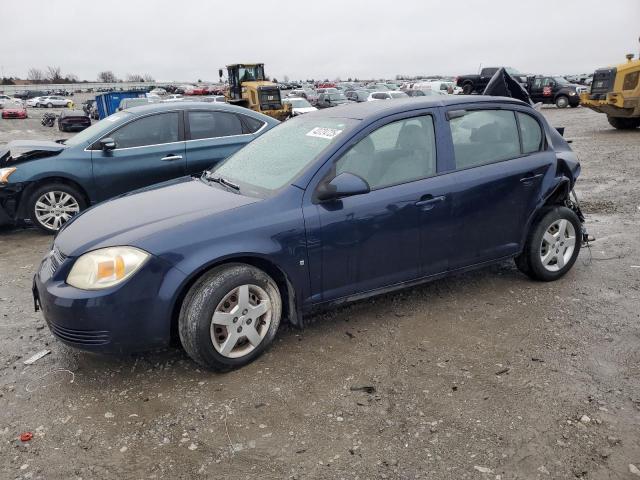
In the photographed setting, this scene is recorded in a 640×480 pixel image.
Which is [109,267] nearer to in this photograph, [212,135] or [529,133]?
[529,133]

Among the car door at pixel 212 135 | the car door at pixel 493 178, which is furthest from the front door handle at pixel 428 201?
the car door at pixel 212 135

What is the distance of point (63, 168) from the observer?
6.54 meters

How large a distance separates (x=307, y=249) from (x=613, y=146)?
1317cm

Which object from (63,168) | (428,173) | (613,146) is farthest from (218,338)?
(613,146)

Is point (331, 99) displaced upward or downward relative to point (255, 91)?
downward

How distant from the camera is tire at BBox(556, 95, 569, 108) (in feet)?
97.2

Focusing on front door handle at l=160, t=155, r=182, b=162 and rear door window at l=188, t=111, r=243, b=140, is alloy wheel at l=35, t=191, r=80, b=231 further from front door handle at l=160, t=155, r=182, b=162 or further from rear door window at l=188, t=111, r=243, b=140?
rear door window at l=188, t=111, r=243, b=140

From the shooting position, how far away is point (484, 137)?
429 centimetres

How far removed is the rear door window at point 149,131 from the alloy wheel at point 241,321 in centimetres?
417

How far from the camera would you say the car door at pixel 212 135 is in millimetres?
6945

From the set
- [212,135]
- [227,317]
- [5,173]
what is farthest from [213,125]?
[227,317]

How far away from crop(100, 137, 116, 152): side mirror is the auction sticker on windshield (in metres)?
3.52

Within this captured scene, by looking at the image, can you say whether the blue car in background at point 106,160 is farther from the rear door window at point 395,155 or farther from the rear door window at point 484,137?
the rear door window at point 484,137

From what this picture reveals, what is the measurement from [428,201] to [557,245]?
5.13ft
